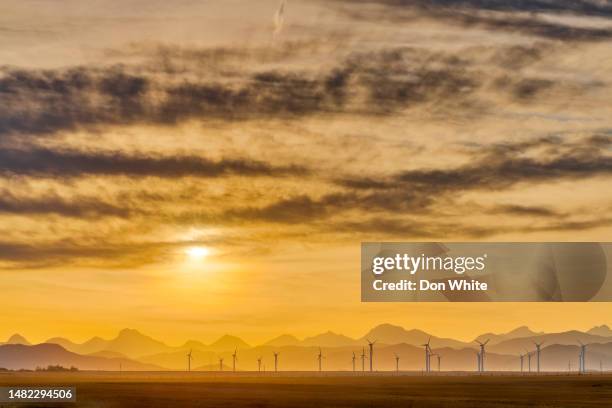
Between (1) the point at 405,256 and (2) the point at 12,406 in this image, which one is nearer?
(1) the point at 405,256

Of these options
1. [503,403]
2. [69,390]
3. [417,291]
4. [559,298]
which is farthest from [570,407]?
[69,390]

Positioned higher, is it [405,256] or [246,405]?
[405,256]

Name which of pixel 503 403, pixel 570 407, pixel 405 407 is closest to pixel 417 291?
pixel 405 407

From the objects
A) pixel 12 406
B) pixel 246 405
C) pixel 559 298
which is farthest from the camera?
pixel 246 405

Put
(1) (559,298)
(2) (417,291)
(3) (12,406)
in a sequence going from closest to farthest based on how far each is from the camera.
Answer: (2) (417,291) < (1) (559,298) < (3) (12,406)

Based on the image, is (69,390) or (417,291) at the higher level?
(417,291)

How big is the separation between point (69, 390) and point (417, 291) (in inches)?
1390

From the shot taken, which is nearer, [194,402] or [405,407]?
[405,407]

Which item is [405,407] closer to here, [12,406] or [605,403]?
[605,403]

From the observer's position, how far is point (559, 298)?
328ft

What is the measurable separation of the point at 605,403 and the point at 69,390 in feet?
292

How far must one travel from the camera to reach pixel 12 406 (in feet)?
379

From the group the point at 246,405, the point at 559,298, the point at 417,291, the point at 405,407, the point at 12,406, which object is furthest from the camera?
the point at 246,405

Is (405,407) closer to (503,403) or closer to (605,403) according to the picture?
(503,403)
